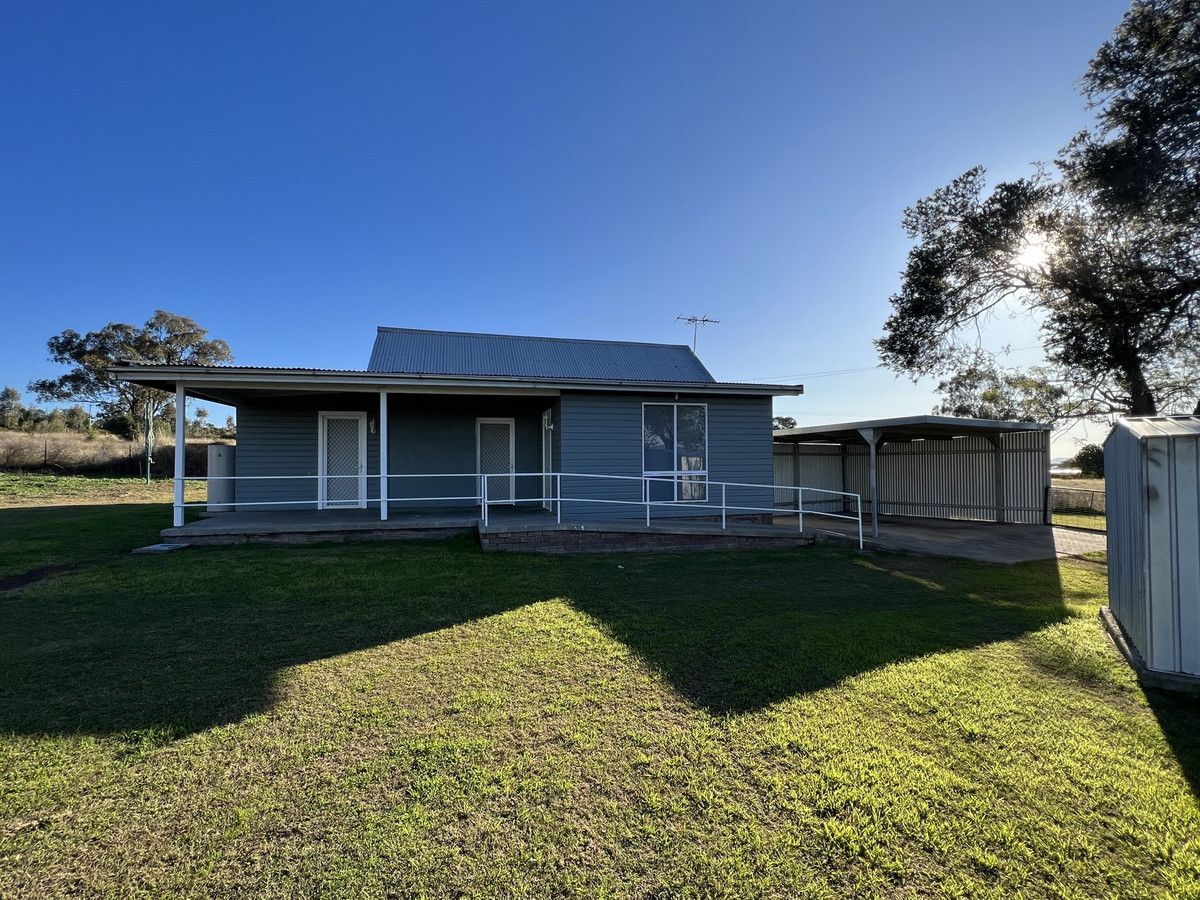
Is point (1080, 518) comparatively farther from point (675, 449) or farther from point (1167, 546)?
point (1167, 546)

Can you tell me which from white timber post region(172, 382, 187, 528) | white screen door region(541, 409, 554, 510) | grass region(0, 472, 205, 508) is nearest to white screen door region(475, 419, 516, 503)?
white screen door region(541, 409, 554, 510)

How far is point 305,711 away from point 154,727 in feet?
2.47

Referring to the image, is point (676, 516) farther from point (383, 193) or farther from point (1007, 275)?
point (1007, 275)

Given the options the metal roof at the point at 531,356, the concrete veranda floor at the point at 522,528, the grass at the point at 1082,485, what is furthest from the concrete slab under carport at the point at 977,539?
the grass at the point at 1082,485

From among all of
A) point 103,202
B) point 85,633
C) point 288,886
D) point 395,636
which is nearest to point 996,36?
point 395,636

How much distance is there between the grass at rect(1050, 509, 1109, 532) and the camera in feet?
42.9

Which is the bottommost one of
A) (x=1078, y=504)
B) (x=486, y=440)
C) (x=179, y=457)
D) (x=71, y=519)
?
(x=1078, y=504)

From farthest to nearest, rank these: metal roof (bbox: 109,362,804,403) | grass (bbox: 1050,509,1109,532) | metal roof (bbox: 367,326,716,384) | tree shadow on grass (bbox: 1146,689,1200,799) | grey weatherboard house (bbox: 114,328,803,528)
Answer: metal roof (bbox: 367,326,716,384)
grass (bbox: 1050,509,1109,532)
grey weatherboard house (bbox: 114,328,803,528)
metal roof (bbox: 109,362,804,403)
tree shadow on grass (bbox: 1146,689,1200,799)

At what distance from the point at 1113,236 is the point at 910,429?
22.7 ft

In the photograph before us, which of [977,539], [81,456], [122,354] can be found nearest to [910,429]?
[977,539]

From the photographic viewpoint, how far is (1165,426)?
12.2 ft

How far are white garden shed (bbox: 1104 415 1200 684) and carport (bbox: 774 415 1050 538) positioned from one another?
21.3 feet

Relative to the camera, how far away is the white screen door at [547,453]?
36.4 feet

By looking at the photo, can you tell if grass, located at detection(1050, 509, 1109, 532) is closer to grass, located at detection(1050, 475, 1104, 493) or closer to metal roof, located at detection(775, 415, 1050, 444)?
grass, located at detection(1050, 475, 1104, 493)
